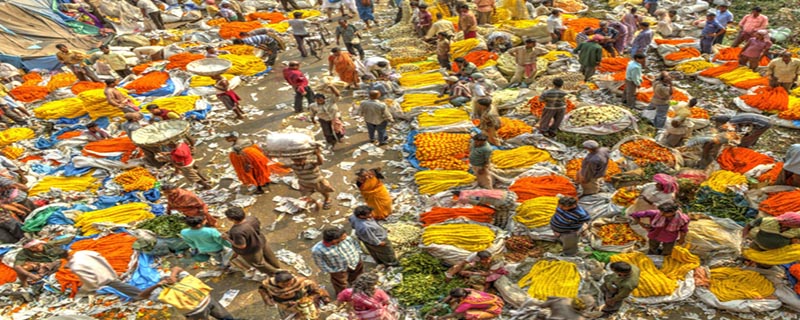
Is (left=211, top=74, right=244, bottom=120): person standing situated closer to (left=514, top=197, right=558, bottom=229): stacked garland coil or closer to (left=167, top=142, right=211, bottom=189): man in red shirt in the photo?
(left=167, top=142, right=211, bottom=189): man in red shirt

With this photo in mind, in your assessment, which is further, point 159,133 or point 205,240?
point 159,133

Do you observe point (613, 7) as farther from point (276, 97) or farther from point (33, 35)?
point (33, 35)

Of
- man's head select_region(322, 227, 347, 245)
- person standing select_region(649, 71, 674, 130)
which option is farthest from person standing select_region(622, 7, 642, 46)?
man's head select_region(322, 227, 347, 245)

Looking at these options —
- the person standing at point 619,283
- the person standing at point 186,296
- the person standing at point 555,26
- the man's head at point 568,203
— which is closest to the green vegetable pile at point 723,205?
the man's head at point 568,203

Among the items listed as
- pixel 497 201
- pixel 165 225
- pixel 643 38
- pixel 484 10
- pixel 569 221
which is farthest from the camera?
pixel 484 10

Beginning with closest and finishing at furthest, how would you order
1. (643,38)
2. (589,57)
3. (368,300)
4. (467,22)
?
(368,300), (589,57), (643,38), (467,22)

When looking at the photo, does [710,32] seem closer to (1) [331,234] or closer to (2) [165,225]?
(1) [331,234]

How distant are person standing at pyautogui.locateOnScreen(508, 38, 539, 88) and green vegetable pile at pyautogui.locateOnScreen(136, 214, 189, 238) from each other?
912 cm

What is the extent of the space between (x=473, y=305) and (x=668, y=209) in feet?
9.98

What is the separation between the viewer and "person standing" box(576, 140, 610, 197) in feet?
25.6

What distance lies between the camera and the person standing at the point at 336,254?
6277 millimetres

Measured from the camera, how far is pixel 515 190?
864 centimetres

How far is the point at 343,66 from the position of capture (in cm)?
1302

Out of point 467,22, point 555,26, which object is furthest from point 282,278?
point 555,26
